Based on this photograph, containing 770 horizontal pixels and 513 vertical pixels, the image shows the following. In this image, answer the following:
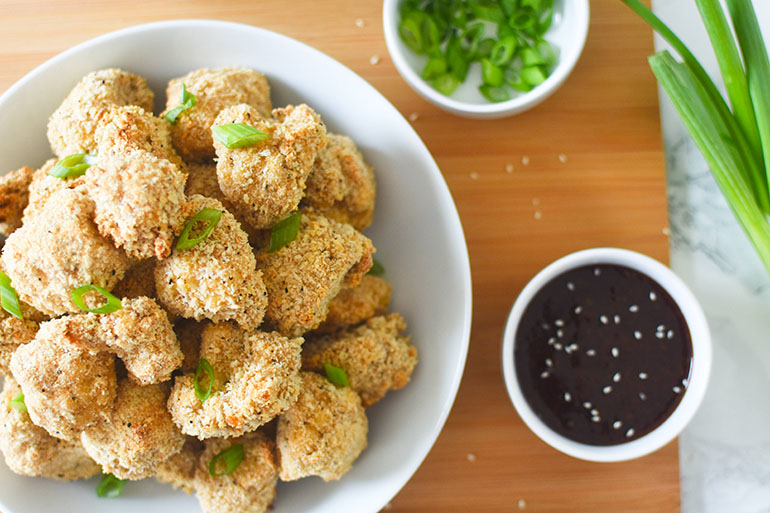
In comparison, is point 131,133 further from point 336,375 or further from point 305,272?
point 336,375

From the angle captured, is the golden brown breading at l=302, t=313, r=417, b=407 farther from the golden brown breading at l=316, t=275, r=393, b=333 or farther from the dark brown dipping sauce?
the dark brown dipping sauce

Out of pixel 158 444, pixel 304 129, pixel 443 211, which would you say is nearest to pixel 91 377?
pixel 158 444

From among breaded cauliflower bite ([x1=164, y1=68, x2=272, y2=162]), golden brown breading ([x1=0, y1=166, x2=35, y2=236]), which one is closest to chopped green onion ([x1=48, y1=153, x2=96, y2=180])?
golden brown breading ([x1=0, y1=166, x2=35, y2=236])

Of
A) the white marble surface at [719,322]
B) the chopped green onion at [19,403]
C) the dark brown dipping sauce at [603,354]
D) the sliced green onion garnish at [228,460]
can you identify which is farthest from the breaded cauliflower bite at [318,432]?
the white marble surface at [719,322]

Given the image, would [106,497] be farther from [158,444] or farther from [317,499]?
[317,499]

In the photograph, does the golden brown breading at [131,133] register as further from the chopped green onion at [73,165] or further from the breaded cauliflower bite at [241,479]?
the breaded cauliflower bite at [241,479]

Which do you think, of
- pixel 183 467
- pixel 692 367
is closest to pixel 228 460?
pixel 183 467
